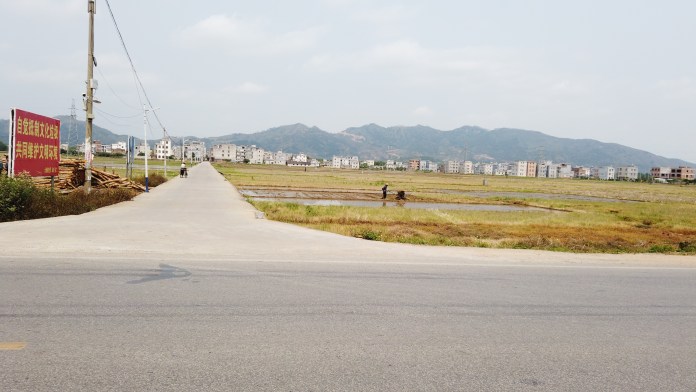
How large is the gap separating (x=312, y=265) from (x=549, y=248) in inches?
311

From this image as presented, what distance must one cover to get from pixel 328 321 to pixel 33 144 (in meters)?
17.6

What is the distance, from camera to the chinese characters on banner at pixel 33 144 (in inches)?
668

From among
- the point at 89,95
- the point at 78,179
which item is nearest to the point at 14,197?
the point at 89,95

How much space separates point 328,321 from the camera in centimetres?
562

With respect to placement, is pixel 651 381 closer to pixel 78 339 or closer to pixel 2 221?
pixel 78 339

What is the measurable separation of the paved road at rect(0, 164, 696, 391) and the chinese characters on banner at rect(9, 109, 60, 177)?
792 cm

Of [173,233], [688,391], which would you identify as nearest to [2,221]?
[173,233]

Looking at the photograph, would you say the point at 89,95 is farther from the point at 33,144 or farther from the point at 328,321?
the point at 328,321

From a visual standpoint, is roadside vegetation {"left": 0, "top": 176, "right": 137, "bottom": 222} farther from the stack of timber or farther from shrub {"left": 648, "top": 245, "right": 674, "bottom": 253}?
shrub {"left": 648, "top": 245, "right": 674, "bottom": 253}

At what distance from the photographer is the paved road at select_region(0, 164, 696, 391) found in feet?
13.8

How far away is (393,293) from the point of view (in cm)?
718

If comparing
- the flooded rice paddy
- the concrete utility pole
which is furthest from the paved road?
the flooded rice paddy

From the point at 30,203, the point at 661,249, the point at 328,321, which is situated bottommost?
the point at 661,249

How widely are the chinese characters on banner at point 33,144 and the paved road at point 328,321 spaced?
7.92 meters
